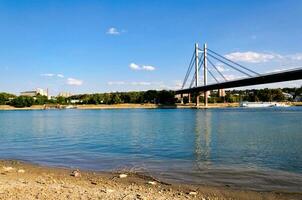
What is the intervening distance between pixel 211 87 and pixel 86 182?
76118 mm

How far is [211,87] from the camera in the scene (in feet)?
282

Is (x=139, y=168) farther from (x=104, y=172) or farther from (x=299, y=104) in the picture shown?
(x=299, y=104)

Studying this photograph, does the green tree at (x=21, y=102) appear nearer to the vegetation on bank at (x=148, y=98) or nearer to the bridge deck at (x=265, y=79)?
the vegetation on bank at (x=148, y=98)

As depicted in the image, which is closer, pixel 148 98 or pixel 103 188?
pixel 103 188

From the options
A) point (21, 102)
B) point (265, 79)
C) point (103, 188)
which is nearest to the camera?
point (103, 188)

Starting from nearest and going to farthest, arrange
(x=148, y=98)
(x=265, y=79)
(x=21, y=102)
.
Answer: (x=265, y=79) → (x=148, y=98) → (x=21, y=102)

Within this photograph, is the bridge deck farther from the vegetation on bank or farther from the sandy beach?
the vegetation on bank

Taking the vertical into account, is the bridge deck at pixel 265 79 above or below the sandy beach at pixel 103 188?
above

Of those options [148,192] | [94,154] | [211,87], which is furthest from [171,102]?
[148,192]

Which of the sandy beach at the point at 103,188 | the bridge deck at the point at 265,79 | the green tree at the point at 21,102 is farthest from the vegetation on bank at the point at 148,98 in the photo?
the sandy beach at the point at 103,188

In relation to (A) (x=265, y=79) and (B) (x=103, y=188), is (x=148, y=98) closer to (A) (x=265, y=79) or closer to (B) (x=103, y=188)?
(A) (x=265, y=79)

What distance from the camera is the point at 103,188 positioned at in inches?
411

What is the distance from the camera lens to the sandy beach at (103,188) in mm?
9484

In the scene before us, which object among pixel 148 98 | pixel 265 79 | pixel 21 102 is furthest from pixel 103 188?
pixel 21 102
